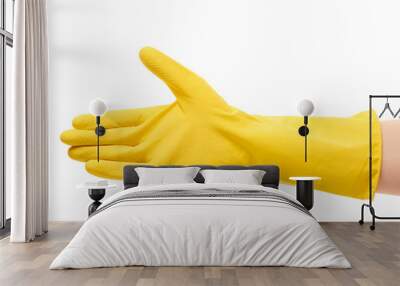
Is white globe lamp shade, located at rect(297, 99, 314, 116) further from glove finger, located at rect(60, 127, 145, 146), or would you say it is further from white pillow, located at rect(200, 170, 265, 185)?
glove finger, located at rect(60, 127, 145, 146)

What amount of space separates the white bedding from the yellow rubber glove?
2.39 m

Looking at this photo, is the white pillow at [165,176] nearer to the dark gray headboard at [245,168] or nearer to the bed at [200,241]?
the dark gray headboard at [245,168]

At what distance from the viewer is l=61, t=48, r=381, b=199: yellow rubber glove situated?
6484 millimetres

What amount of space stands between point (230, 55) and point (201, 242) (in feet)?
10.4

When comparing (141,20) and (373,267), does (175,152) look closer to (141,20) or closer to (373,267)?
(141,20)

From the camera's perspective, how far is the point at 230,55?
6602mm

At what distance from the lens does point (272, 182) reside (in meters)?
6.22

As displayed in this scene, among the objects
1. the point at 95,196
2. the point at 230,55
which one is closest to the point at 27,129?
the point at 95,196

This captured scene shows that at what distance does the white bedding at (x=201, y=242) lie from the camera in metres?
4.02

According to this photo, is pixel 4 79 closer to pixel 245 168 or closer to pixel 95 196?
pixel 95 196

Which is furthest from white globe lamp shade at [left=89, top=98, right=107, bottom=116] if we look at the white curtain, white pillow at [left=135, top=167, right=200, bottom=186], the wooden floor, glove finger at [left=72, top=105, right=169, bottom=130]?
the wooden floor

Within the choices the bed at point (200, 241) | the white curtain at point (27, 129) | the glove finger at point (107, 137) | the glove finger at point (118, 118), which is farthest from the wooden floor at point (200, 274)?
the glove finger at point (118, 118)

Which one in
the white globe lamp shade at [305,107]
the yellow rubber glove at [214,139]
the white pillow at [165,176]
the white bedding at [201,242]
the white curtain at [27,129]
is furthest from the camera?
the yellow rubber glove at [214,139]

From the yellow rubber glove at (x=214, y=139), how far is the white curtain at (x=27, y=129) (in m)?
0.96
